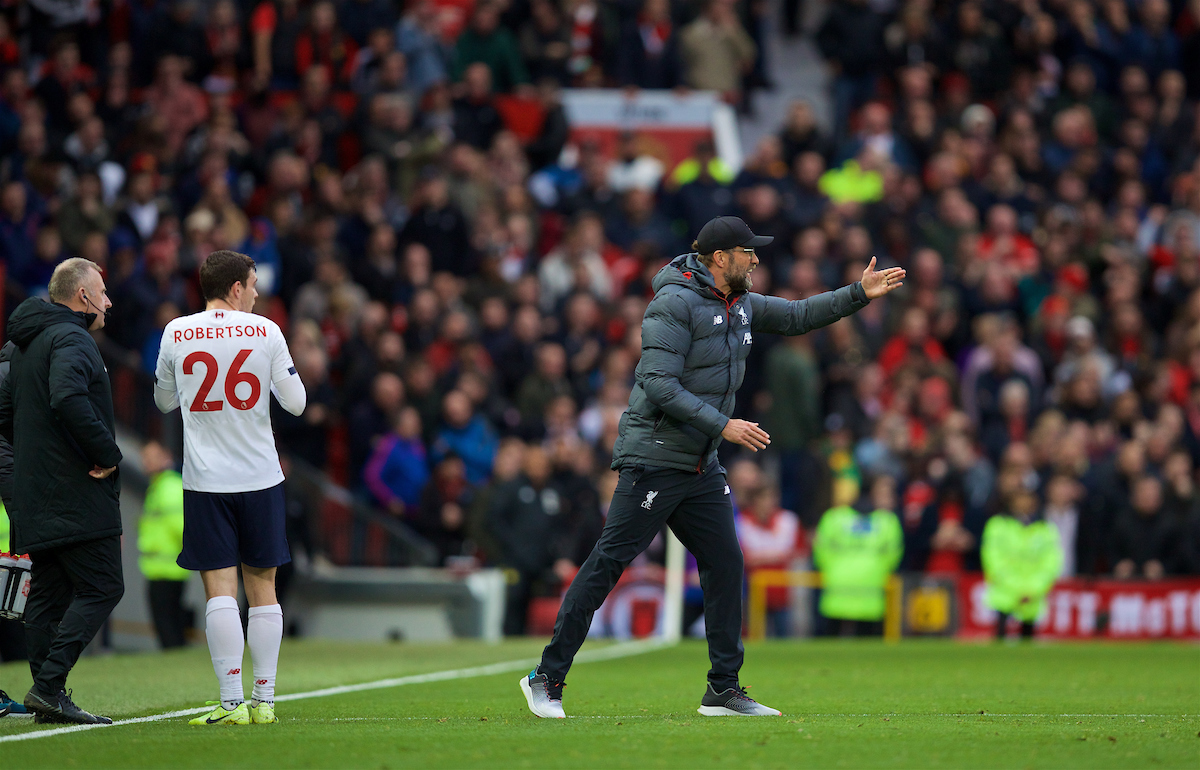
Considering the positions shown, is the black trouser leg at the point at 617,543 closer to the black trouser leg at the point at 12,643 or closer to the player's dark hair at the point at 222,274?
the player's dark hair at the point at 222,274

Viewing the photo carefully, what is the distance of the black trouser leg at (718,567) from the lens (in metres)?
7.73

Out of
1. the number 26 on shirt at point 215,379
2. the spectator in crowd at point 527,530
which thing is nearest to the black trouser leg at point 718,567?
the number 26 on shirt at point 215,379

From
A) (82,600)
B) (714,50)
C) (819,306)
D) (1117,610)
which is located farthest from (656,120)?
(82,600)

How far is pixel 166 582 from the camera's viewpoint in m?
14.8

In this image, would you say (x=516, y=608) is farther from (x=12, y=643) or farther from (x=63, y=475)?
(x=63, y=475)

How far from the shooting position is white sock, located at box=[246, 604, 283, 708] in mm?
7348

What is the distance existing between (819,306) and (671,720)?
6.90ft

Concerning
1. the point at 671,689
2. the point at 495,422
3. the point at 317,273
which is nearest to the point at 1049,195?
the point at 495,422

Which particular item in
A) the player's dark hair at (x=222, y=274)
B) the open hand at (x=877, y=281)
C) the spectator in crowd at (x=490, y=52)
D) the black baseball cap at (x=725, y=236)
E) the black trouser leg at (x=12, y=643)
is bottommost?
the black trouser leg at (x=12, y=643)

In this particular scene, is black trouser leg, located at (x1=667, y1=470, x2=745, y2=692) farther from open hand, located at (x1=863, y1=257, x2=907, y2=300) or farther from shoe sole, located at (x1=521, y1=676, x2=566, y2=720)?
open hand, located at (x1=863, y1=257, x2=907, y2=300)

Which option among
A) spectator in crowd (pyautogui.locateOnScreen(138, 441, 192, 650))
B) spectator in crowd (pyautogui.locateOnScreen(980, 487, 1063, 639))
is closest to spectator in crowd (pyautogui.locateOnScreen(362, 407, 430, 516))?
spectator in crowd (pyautogui.locateOnScreen(138, 441, 192, 650))

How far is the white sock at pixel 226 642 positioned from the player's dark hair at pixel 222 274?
4.51 ft

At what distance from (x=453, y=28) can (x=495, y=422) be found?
790 cm

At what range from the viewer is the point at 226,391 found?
289 inches
